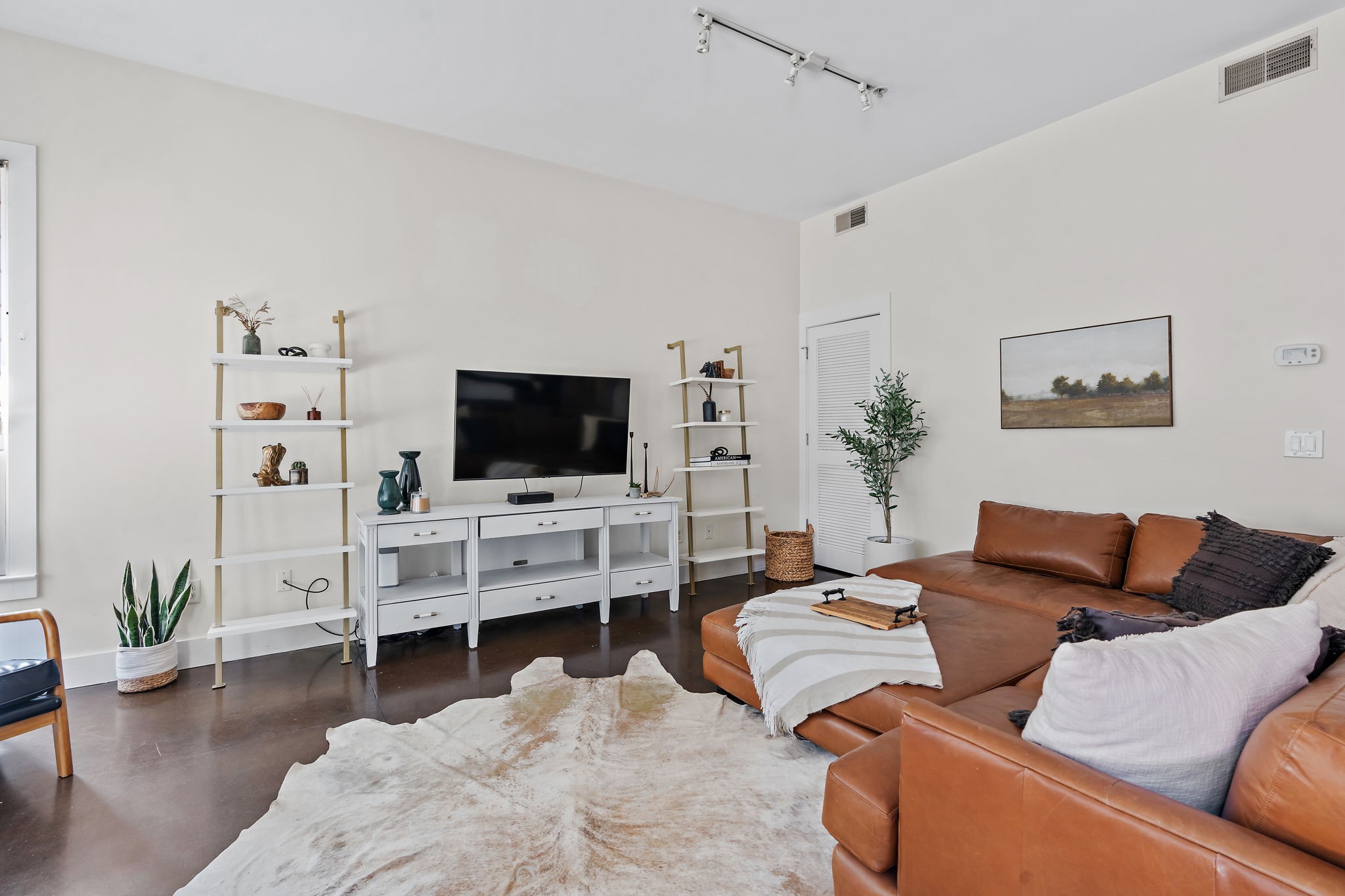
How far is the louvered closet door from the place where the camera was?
188 inches

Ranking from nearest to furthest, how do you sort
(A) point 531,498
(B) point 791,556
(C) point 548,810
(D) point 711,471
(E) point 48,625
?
(C) point 548,810 < (E) point 48,625 < (A) point 531,498 < (B) point 791,556 < (D) point 711,471

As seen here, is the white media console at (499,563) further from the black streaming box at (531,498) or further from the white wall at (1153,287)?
the white wall at (1153,287)

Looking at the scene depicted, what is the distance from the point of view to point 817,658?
2.07m

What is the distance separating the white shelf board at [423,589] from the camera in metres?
3.20

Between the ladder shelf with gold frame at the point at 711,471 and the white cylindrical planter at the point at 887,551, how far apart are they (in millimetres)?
840

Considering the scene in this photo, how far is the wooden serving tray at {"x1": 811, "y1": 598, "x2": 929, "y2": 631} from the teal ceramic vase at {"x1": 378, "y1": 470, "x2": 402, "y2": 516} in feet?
7.56

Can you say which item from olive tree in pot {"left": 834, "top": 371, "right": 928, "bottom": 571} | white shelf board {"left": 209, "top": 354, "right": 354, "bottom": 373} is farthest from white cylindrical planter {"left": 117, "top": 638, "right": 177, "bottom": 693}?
olive tree in pot {"left": 834, "top": 371, "right": 928, "bottom": 571}

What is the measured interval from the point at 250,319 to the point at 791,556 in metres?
3.84

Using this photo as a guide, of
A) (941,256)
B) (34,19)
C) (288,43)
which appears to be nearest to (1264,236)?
(941,256)

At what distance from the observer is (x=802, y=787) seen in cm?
196

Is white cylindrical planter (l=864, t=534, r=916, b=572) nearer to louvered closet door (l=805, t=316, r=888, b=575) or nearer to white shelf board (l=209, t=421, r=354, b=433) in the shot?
louvered closet door (l=805, t=316, r=888, b=575)

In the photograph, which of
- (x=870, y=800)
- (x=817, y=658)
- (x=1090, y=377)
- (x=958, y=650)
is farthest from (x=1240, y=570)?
(x=870, y=800)

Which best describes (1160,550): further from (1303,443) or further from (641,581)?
(641,581)

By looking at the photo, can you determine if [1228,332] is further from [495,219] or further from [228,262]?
[228,262]
